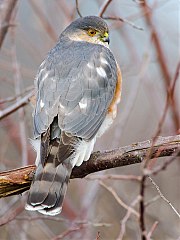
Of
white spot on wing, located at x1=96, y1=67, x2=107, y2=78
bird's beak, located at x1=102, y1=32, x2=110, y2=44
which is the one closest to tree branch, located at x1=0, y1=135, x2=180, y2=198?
white spot on wing, located at x1=96, y1=67, x2=107, y2=78

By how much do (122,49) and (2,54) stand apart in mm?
1788

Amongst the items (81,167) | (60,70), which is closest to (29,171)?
(81,167)

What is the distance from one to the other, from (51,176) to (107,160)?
0.41 metres

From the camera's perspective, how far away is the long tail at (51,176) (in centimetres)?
331

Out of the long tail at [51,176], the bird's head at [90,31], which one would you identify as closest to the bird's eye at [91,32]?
the bird's head at [90,31]

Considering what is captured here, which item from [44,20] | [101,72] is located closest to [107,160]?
[101,72]

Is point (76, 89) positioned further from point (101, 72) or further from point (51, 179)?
point (51, 179)

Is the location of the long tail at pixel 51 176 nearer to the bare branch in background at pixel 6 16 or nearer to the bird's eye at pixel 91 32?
the bare branch in background at pixel 6 16

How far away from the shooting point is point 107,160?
11.9ft

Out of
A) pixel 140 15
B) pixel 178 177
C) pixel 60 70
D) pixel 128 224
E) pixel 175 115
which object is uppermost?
pixel 60 70

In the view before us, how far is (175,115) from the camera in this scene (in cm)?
530

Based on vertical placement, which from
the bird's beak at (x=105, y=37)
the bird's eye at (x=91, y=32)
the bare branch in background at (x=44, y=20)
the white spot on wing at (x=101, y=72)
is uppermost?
the white spot on wing at (x=101, y=72)

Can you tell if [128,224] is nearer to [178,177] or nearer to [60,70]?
[178,177]

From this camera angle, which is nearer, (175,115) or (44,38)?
(175,115)
